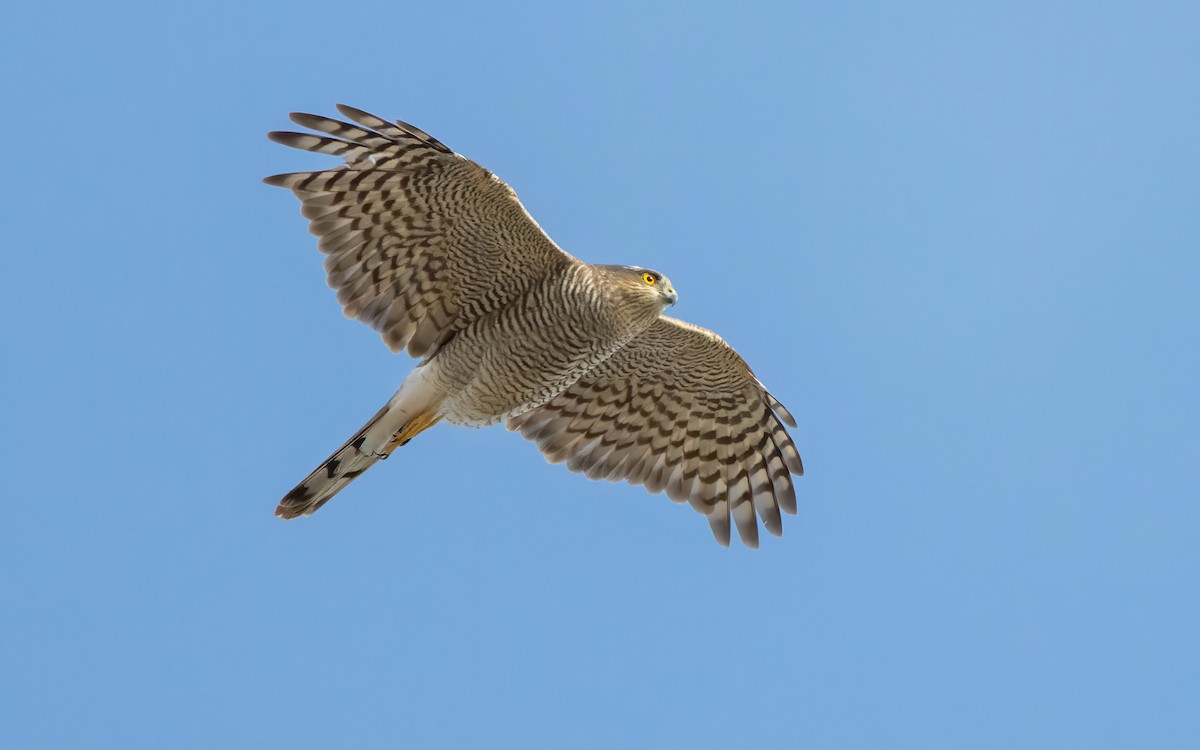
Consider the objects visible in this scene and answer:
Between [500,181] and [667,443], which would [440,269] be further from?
[667,443]

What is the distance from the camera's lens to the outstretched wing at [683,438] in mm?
10734

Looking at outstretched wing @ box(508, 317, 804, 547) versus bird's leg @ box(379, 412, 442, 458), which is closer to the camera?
bird's leg @ box(379, 412, 442, 458)

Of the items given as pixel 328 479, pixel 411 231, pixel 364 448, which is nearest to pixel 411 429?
pixel 364 448

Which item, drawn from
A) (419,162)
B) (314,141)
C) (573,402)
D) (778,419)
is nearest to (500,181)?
(419,162)

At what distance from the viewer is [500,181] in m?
8.94

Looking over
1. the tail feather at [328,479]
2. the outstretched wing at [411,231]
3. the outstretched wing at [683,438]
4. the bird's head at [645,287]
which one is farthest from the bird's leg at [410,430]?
the bird's head at [645,287]

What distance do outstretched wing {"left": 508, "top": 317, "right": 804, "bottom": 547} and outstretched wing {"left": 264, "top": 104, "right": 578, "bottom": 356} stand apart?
1377mm

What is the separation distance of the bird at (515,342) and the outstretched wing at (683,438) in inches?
0.5

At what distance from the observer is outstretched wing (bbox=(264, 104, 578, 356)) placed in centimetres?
891

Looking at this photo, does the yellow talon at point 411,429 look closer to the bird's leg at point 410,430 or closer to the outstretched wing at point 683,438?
the bird's leg at point 410,430

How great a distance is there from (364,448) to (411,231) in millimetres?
1668

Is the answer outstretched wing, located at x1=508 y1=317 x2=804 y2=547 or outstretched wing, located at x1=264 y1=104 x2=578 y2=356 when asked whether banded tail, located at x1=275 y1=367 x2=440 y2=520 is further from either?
outstretched wing, located at x1=508 y1=317 x2=804 y2=547

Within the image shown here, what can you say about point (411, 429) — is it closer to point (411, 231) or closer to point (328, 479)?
point (328, 479)

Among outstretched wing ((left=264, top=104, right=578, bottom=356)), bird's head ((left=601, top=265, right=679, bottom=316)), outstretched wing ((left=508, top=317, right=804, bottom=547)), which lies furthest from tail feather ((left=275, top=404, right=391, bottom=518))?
bird's head ((left=601, top=265, right=679, bottom=316))
